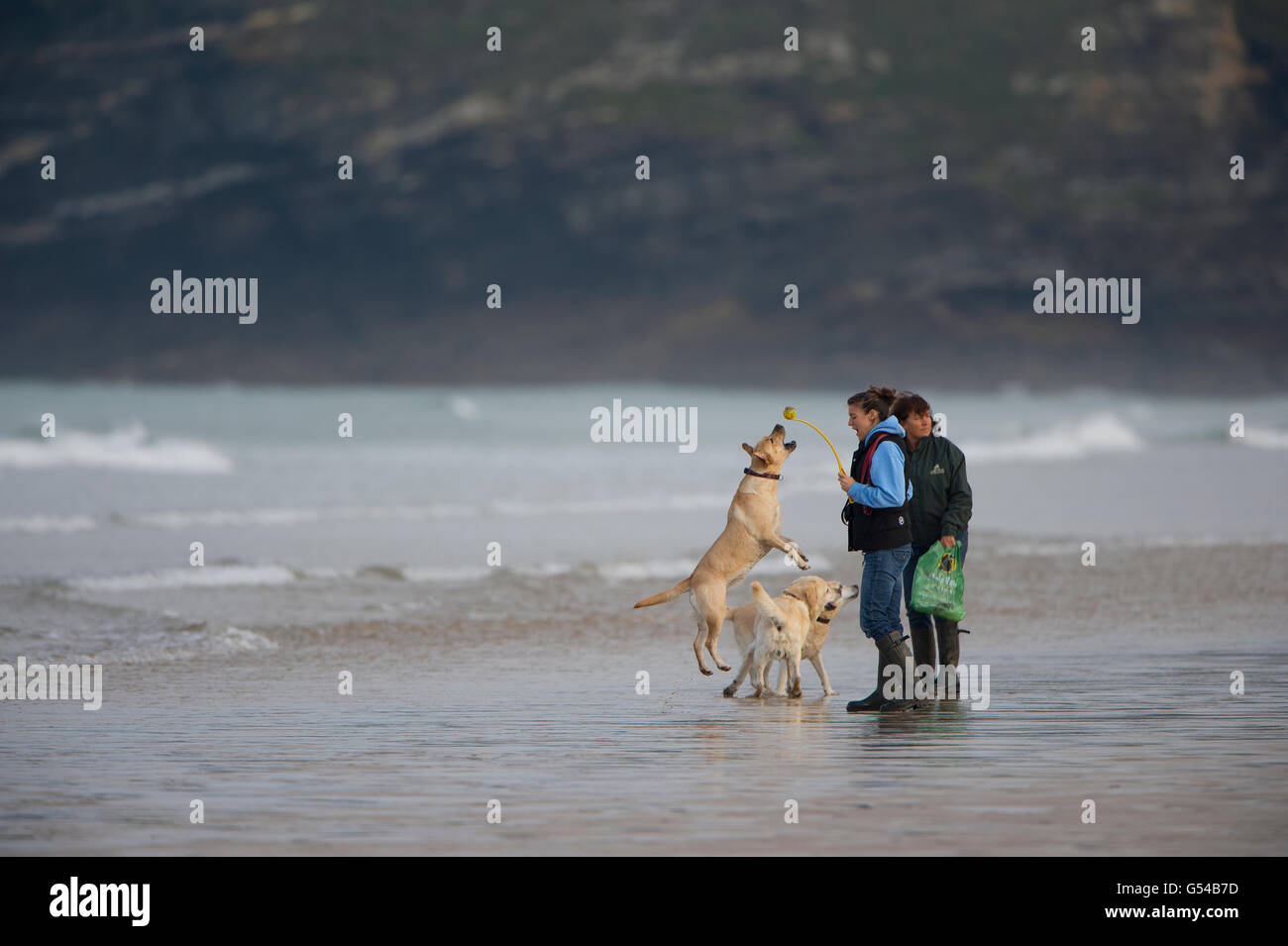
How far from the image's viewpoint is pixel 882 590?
9.79 metres

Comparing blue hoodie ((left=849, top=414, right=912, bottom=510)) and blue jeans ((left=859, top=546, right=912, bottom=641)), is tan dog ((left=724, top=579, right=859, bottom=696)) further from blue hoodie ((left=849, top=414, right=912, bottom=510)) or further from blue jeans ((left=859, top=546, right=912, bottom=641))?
blue hoodie ((left=849, top=414, right=912, bottom=510))

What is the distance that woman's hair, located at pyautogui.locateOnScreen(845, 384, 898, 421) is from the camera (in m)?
9.80

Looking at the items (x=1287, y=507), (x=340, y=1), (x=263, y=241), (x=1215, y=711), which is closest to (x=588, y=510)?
(x=1287, y=507)

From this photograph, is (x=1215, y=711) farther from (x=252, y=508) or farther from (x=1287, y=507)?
(x=252, y=508)

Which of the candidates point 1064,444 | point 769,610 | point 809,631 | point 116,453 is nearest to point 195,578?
point 809,631

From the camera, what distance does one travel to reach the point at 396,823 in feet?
22.8

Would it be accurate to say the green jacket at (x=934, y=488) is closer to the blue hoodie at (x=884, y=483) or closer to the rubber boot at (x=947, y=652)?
the blue hoodie at (x=884, y=483)

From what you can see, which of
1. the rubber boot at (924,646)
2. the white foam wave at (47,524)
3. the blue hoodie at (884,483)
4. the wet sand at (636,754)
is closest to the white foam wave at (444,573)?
the wet sand at (636,754)

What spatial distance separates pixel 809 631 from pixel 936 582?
944mm

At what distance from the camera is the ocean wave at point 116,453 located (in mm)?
37094

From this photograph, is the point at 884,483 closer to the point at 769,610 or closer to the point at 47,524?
the point at 769,610

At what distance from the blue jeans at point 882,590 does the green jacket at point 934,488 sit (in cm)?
17
